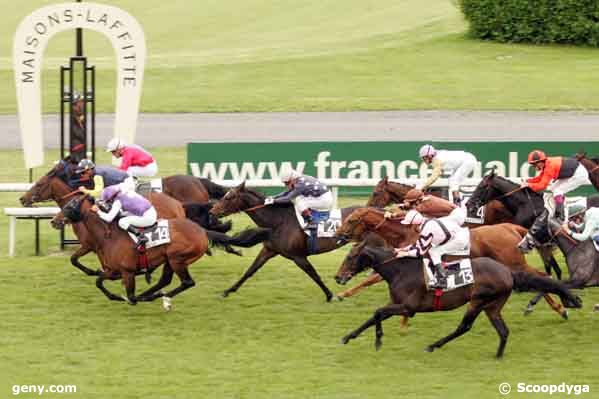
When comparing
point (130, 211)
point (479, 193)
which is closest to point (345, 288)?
point (479, 193)

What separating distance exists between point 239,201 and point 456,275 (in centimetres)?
320

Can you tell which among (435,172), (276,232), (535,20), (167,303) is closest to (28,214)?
(167,303)

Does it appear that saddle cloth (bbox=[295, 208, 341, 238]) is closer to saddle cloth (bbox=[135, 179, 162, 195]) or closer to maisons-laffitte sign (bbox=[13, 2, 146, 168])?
saddle cloth (bbox=[135, 179, 162, 195])

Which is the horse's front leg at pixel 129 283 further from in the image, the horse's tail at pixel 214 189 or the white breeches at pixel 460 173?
the white breeches at pixel 460 173

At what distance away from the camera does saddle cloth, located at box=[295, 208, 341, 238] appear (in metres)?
13.6

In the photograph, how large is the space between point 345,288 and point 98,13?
4504 mm

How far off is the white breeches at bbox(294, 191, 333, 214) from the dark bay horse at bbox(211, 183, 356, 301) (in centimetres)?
12

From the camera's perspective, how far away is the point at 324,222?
1365 centimetres

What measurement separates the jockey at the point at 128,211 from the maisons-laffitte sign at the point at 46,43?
3.09 metres

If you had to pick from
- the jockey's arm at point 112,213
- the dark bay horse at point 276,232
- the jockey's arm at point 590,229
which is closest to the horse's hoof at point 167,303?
the dark bay horse at point 276,232

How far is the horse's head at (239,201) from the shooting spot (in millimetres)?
13781

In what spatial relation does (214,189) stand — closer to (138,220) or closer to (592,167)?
(138,220)

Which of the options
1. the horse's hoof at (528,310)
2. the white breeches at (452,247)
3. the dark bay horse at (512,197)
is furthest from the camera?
the dark bay horse at (512,197)

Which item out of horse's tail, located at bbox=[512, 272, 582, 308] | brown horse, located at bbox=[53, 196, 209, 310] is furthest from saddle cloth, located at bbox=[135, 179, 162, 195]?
horse's tail, located at bbox=[512, 272, 582, 308]
